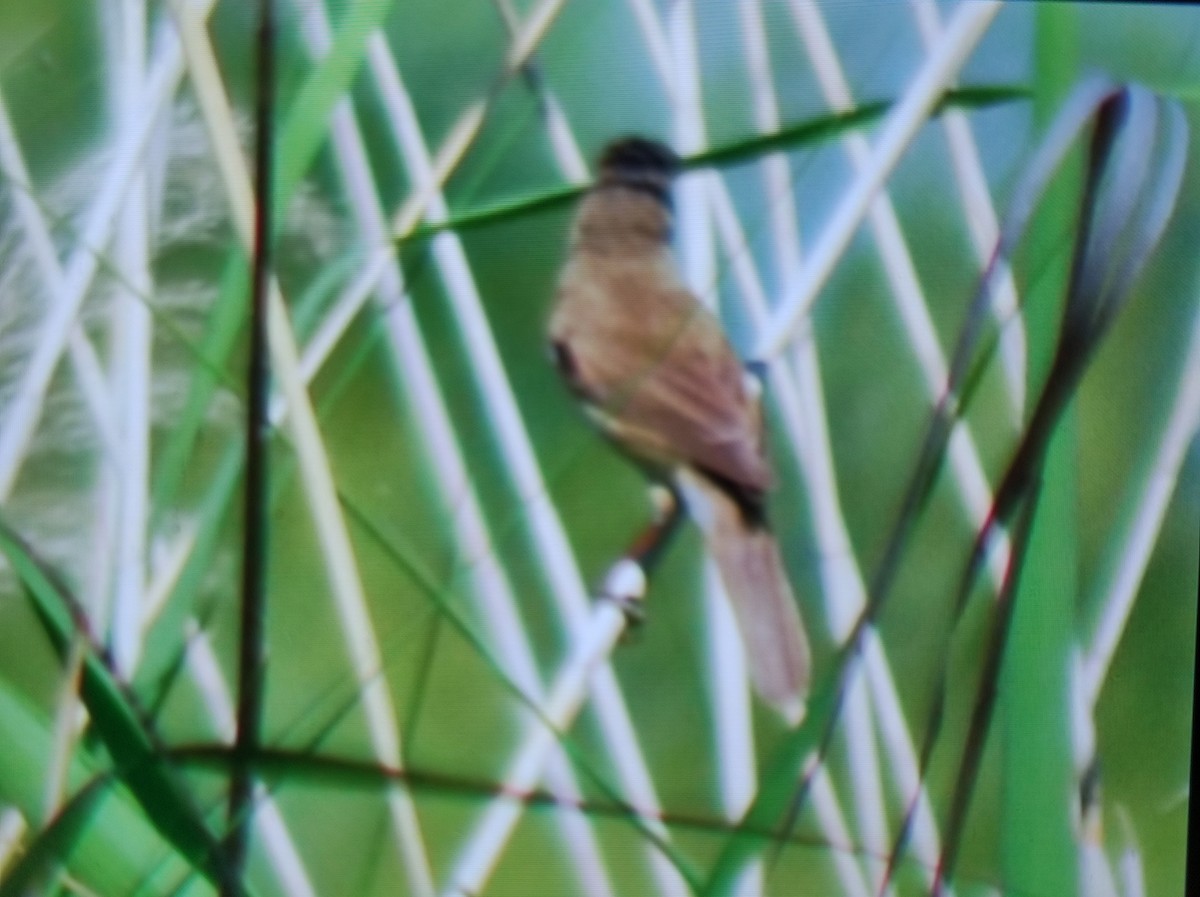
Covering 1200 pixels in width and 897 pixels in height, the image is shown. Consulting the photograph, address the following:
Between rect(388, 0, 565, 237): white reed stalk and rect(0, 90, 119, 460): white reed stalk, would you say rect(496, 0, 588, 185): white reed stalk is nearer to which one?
rect(388, 0, 565, 237): white reed stalk

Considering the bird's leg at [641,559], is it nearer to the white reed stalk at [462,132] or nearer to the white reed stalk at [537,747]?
the white reed stalk at [537,747]

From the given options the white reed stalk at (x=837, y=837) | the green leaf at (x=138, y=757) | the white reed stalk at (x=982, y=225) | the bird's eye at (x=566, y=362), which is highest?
the white reed stalk at (x=982, y=225)

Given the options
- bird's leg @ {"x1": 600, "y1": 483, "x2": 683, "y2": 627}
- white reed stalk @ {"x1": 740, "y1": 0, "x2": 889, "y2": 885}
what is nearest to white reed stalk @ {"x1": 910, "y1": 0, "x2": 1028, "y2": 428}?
white reed stalk @ {"x1": 740, "y1": 0, "x2": 889, "y2": 885}

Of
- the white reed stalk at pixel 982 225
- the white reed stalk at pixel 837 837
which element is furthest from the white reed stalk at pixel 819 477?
the white reed stalk at pixel 982 225

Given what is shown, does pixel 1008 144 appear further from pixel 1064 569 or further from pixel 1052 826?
pixel 1052 826

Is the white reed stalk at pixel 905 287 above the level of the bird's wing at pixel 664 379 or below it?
above

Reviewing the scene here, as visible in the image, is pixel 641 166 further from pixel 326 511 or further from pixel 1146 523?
pixel 1146 523
